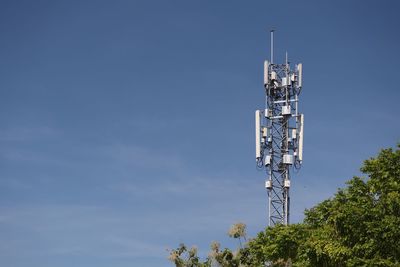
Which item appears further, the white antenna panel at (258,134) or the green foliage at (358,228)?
the white antenna panel at (258,134)

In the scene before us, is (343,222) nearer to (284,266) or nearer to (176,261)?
(284,266)

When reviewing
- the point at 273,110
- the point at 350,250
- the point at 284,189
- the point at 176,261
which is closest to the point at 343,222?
the point at 350,250

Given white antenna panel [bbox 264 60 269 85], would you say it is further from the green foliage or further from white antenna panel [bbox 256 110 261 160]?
the green foliage

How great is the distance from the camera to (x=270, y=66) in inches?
2175

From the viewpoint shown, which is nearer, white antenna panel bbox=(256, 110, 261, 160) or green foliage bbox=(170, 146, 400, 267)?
green foliage bbox=(170, 146, 400, 267)

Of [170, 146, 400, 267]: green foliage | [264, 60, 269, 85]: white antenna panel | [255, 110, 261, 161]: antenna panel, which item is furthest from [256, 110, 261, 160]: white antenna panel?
[170, 146, 400, 267]: green foliage

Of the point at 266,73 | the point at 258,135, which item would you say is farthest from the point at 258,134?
the point at 266,73

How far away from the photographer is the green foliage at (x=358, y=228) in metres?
31.5

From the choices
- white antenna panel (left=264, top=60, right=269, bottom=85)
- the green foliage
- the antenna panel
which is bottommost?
the green foliage

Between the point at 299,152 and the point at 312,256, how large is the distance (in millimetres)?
17156

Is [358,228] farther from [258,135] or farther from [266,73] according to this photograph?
[266,73]

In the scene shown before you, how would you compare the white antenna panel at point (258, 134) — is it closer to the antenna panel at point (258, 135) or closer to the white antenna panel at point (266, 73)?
the antenna panel at point (258, 135)

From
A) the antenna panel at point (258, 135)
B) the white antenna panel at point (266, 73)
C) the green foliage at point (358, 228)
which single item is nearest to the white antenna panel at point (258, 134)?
the antenna panel at point (258, 135)

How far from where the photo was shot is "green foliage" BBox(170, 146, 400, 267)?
103 ft
